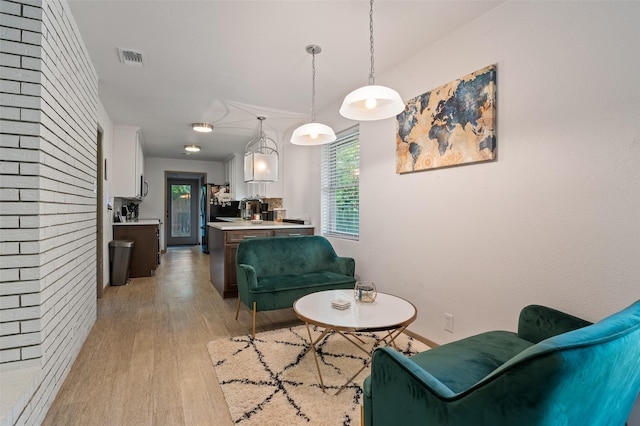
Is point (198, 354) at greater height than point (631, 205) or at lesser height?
lesser

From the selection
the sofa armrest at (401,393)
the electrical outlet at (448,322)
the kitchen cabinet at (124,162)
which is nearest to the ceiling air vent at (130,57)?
the kitchen cabinet at (124,162)

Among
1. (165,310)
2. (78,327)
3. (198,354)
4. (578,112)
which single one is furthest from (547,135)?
(165,310)

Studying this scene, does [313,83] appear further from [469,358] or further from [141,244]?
[141,244]

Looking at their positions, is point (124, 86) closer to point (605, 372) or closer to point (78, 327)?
point (78, 327)

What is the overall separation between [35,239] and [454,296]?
2.78m

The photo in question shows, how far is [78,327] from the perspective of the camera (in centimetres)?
251

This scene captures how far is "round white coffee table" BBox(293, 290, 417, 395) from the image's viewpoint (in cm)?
181

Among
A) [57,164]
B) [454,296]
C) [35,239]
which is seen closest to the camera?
[35,239]

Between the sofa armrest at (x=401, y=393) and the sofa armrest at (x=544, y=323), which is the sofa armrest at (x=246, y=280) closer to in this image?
the sofa armrest at (x=401, y=393)

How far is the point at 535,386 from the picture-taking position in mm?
778

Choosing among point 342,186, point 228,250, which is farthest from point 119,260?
point 342,186

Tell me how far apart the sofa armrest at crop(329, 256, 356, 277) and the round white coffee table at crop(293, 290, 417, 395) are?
0.90m

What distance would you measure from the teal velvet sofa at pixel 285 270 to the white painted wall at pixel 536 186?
2.44 ft

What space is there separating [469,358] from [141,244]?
5265mm
